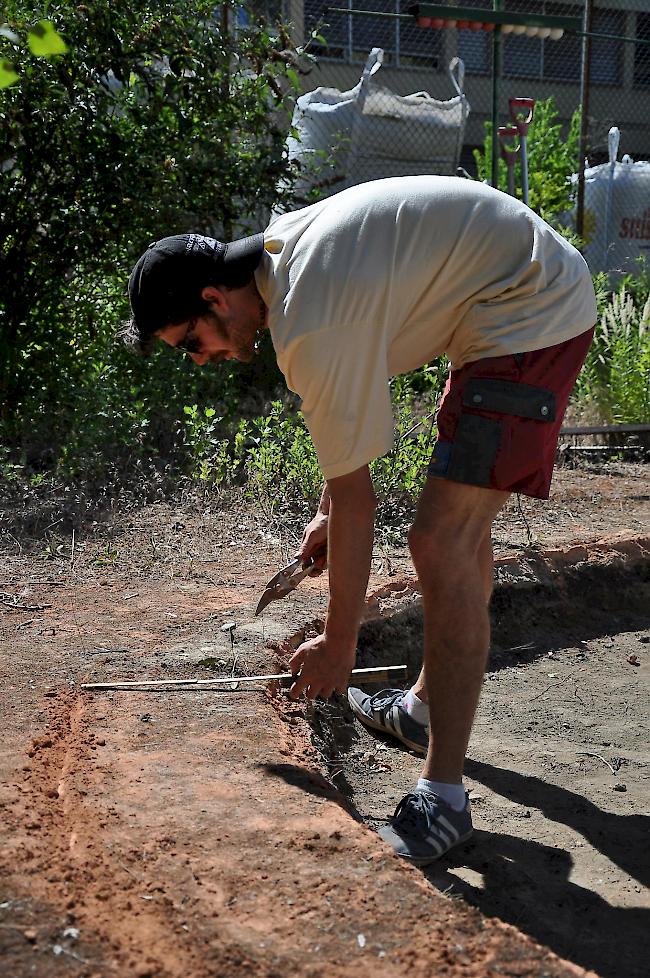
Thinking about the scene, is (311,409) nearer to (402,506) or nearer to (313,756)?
(313,756)

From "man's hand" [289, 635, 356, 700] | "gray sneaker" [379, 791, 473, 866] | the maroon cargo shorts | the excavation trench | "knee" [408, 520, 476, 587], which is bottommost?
the excavation trench

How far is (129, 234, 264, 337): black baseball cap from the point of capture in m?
2.41

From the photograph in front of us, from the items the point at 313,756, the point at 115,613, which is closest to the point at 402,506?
the point at 115,613

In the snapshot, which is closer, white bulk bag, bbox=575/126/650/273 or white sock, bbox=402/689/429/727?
white sock, bbox=402/689/429/727

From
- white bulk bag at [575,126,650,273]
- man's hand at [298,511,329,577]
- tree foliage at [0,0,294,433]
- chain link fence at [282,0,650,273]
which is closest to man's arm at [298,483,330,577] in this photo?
man's hand at [298,511,329,577]

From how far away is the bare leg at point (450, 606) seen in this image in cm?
250

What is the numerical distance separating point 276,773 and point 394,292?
4.13 ft

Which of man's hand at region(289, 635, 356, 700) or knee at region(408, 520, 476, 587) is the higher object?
knee at region(408, 520, 476, 587)

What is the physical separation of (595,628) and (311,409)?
2.68 metres

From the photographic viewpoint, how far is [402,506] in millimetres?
4980

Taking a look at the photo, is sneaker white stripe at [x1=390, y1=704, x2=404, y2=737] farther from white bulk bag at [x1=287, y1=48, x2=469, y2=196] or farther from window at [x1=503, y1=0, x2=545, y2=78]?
window at [x1=503, y1=0, x2=545, y2=78]

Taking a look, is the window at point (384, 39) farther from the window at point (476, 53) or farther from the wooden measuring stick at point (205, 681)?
the wooden measuring stick at point (205, 681)

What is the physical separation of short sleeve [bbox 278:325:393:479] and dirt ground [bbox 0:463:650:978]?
88 centimetres

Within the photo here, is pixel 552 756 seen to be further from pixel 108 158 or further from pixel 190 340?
pixel 108 158
